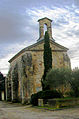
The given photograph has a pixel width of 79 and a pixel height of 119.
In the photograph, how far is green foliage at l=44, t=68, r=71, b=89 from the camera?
2292cm

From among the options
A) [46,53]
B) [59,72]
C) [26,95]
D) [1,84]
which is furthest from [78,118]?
[1,84]

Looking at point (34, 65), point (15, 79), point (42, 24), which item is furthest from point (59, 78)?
point (15, 79)

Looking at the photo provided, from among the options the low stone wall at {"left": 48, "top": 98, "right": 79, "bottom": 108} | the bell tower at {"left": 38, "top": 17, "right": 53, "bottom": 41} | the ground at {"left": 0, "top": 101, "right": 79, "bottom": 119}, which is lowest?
the ground at {"left": 0, "top": 101, "right": 79, "bottom": 119}

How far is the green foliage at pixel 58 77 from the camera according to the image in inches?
902

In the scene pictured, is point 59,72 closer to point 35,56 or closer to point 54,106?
point 54,106

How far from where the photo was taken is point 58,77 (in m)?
23.4

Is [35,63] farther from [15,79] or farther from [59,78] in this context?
[59,78]

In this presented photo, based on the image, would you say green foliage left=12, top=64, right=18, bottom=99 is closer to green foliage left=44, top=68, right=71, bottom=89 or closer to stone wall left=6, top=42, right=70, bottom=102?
stone wall left=6, top=42, right=70, bottom=102

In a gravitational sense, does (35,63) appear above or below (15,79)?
above

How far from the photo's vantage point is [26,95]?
33719 mm

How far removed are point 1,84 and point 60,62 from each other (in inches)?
1112

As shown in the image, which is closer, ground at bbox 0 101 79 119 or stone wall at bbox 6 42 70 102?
ground at bbox 0 101 79 119

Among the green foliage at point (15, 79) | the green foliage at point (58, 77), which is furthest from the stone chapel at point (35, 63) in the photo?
the green foliage at point (58, 77)

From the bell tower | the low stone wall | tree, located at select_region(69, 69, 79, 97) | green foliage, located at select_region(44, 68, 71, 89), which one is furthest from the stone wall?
the low stone wall
